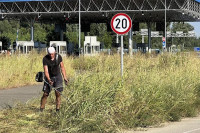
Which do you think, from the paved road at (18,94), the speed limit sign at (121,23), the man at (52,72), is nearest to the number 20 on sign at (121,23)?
the speed limit sign at (121,23)

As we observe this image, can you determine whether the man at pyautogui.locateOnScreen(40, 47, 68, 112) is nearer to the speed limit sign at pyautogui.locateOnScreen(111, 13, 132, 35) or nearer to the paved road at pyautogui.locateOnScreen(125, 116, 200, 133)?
the paved road at pyautogui.locateOnScreen(125, 116, 200, 133)

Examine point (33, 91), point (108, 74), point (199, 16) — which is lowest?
point (33, 91)

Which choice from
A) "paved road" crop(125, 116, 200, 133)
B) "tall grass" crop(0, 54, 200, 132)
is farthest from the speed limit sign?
"paved road" crop(125, 116, 200, 133)

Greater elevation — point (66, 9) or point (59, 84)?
point (66, 9)

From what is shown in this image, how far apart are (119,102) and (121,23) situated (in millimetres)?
3821

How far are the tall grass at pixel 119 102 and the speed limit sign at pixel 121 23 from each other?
53.9 inches

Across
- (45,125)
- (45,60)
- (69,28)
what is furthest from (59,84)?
(69,28)

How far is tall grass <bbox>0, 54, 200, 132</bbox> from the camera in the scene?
8.33m

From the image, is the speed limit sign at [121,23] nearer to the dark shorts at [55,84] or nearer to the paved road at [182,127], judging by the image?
the dark shorts at [55,84]

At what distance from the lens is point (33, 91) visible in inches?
693

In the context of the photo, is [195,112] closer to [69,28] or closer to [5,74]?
[5,74]

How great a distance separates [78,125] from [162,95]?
3.30m

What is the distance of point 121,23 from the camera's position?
41.7ft

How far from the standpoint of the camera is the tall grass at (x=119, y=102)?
833 cm
